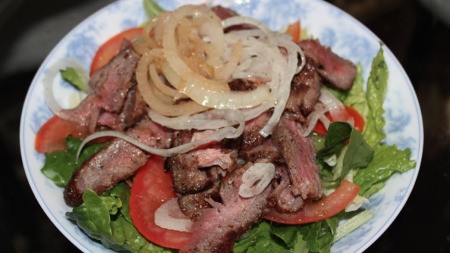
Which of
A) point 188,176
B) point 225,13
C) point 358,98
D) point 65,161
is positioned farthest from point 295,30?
point 65,161

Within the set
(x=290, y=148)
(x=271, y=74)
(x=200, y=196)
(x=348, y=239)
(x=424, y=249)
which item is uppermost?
(x=271, y=74)

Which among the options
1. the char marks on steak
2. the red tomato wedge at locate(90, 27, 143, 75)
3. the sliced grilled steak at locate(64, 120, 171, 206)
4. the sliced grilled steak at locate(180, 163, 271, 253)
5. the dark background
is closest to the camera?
the sliced grilled steak at locate(180, 163, 271, 253)

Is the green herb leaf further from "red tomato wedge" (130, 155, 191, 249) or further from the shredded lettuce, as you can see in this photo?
"red tomato wedge" (130, 155, 191, 249)

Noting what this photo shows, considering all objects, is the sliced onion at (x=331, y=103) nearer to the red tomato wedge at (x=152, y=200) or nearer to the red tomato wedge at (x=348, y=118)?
the red tomato wedge at (x=348, y=118)

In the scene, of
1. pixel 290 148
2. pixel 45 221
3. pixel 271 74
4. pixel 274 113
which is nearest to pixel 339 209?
pixel 290 148

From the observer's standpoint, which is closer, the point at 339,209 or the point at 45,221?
the point at 339,209

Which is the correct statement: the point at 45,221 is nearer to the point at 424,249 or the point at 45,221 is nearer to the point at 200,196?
the point at 200,196

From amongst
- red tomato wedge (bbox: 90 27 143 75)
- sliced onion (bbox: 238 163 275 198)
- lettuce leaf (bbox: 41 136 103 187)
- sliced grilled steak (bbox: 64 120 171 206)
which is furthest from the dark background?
sliced onion (bbox: 238 163 275 198)
